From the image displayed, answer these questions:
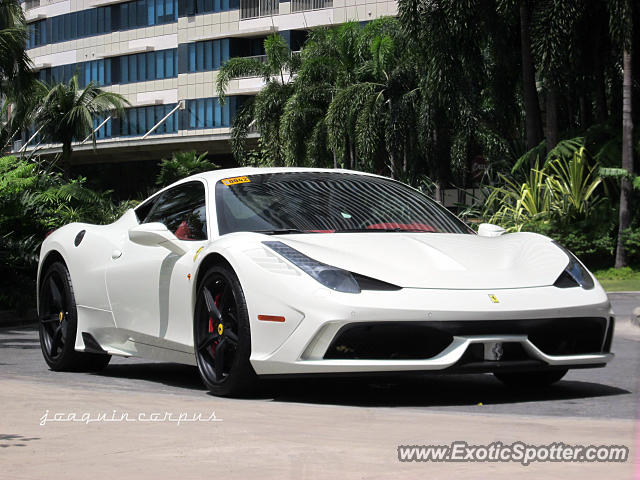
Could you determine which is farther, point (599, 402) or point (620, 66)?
point (620, 66)

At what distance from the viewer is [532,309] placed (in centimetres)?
603

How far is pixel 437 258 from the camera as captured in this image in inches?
248

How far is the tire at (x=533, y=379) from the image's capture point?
6.91 m

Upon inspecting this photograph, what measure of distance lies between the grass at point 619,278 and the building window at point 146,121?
136 ft

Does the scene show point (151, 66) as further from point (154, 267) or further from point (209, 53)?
point (154, 267)

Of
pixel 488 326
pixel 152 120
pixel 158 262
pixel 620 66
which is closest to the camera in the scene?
pixel 488 326

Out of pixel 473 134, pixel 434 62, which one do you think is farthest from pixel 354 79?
pixel 434 62

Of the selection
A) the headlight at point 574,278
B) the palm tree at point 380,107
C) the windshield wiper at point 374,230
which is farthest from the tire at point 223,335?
the palm tree at point 380,107

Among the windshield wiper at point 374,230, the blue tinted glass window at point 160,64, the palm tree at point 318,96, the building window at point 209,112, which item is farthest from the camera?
the blue tinted glass window at point 160,64

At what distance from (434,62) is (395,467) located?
27791 millimetres

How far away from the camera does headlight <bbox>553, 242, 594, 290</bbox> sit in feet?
20.8

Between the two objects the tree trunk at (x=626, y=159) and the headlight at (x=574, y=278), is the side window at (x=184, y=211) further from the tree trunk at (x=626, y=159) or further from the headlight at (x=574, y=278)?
the tree trunk at (x=626, y=159)

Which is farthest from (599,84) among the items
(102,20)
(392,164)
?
(102,20)

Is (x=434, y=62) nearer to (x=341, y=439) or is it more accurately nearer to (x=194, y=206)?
(x=194, y=206)
